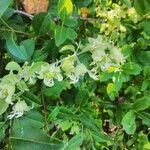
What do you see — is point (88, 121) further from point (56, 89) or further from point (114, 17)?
point (114, 17)

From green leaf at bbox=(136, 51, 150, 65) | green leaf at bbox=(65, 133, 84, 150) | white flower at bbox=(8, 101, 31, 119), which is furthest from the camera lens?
green leaf at bbox=(136, 51, 150, 65)

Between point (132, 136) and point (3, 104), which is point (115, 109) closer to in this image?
point (132, 136)

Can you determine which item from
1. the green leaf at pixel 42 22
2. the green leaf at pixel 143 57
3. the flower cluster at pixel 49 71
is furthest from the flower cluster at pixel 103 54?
the green leaf at pixel 143 57

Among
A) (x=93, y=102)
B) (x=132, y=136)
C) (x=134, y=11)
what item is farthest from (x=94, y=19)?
(x=132, y=136)

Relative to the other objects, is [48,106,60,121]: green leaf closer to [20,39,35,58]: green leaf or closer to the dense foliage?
the dense foliage

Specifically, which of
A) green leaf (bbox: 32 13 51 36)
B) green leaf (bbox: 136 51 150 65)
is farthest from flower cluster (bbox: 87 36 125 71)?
green leaf (bbox: 136 51 150 65)

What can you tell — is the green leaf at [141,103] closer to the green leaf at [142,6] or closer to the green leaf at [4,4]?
the green leaf at [142,6]

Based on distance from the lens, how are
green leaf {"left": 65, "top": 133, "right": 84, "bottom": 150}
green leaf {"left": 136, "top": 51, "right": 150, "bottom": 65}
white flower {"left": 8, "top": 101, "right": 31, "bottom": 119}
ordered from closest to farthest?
white flower {"left": 8, "top": 101, "right": 31, "bottom": 119}
green leaf {"left": 65, "top": 133, "right": 84, "bottom": 150}
green leaf {"left": 136, "top": 51, "right": 150, "bottom": 65}
